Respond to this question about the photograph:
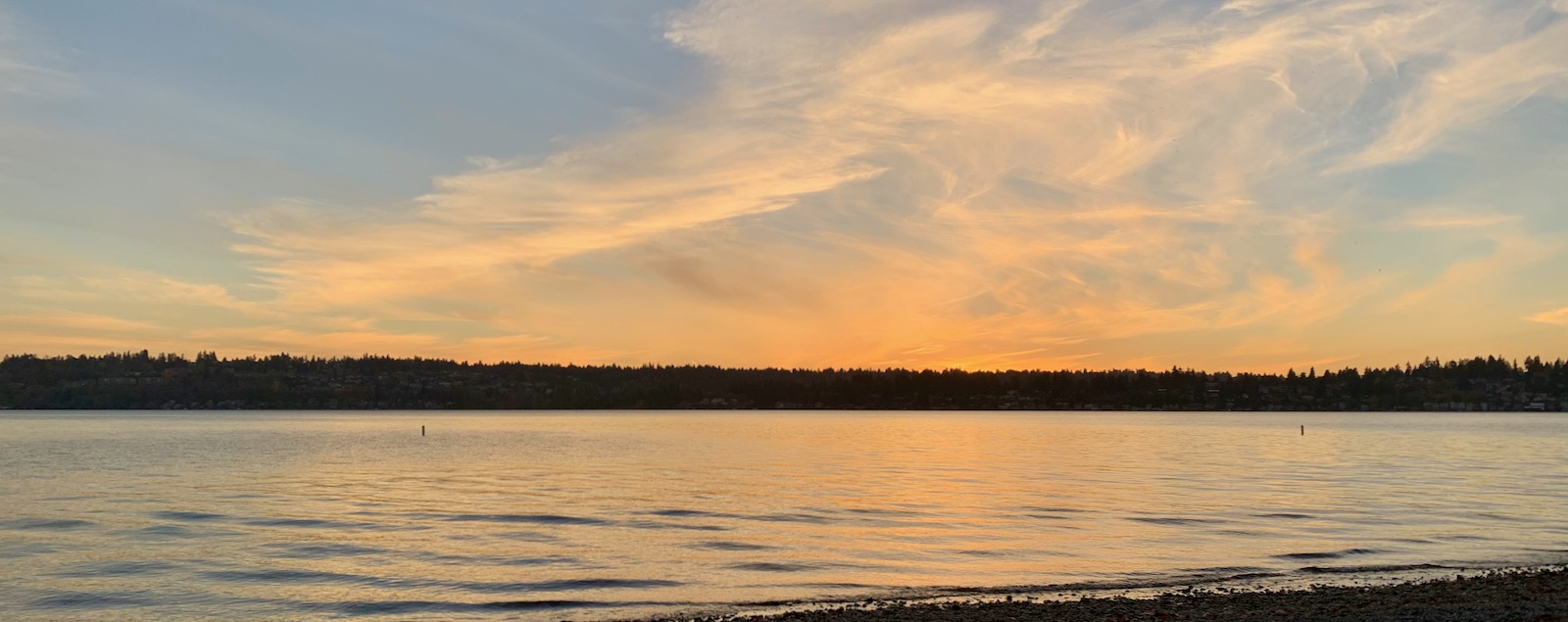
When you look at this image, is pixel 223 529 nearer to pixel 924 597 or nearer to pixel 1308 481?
pixel 924 597

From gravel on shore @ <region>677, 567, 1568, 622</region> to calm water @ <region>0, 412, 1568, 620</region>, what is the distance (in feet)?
11.1

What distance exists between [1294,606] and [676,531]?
20.8m

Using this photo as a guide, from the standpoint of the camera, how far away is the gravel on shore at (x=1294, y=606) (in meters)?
18.8

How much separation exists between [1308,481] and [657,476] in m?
36.8

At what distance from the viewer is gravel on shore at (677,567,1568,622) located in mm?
18812

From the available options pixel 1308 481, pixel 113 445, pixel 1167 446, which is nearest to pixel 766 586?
pixel 1308 481

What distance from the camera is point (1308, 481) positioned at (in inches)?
2309

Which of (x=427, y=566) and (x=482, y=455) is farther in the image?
(x=482, y=455)

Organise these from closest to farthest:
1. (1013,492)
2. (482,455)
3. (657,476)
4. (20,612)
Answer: (20,612)
(1013,492)
(657,476)
(482,455)

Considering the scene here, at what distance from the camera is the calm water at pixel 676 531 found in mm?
25625

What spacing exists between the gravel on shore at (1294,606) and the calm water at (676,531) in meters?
3.40

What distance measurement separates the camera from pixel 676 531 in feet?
119

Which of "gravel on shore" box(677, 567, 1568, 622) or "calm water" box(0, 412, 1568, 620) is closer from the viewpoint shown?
"gravel on shore" box(677, 567, 1568, 622)

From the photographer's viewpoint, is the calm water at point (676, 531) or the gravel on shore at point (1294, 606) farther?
the calm water at point (676, 531)
